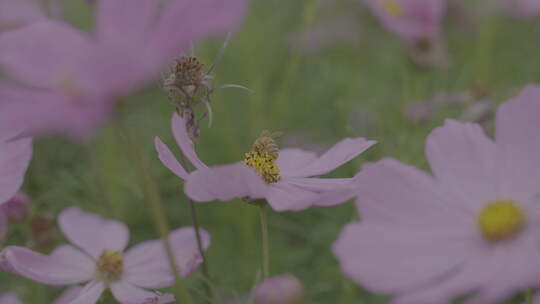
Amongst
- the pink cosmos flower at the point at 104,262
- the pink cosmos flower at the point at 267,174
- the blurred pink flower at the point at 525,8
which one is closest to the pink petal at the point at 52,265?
the pink cosmos flower at the point at 104,262

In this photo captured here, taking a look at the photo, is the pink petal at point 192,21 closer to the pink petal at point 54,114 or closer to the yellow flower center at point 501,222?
the pink petal at point 54,114

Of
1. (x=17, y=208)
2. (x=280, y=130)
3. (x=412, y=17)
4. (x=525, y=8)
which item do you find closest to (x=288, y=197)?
(x=17, y=208)

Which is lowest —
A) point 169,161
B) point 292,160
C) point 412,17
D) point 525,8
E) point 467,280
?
point 467,280

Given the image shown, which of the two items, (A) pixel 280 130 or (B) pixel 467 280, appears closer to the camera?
(B) pixel 467 280

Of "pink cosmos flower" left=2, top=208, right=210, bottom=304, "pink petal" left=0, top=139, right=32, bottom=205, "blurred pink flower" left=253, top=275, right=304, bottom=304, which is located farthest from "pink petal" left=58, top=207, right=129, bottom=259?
"blurred pink flower" left=253, top=275, right=304, bottom=304

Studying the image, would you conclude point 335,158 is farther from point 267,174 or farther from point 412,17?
point 412,17

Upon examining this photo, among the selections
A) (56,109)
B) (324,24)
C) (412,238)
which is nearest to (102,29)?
(56,109)

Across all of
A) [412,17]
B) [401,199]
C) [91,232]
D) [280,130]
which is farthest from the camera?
[280,130]
